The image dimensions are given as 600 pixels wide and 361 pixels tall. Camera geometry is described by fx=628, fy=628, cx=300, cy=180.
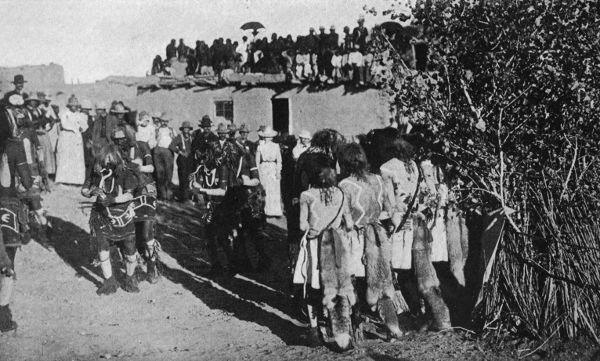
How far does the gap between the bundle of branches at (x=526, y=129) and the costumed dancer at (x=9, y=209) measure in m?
4.23

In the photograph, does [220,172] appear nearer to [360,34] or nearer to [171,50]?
[360,34]

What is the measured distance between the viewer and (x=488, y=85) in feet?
19.9

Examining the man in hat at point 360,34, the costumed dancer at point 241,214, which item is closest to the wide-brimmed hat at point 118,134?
the costumed dancer at point 241,214

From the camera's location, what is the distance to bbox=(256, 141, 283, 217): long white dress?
11724mm

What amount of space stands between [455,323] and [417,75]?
254cm

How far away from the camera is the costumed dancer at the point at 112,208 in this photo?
7.85m

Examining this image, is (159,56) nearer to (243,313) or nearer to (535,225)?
(243,313)

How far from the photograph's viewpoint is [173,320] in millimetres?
7184

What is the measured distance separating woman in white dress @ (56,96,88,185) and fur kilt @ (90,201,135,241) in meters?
6.13

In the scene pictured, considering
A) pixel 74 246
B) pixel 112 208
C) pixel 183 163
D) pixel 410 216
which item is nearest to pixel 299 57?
pixel 183 163

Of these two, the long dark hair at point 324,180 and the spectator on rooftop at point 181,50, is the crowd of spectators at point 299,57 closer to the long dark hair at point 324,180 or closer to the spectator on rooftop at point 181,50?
the spectator on rooftop at point 181,50

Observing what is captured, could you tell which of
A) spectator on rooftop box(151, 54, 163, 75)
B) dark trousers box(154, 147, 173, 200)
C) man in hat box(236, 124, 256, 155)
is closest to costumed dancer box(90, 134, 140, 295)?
man in hat box(236, 124, 256, 155)

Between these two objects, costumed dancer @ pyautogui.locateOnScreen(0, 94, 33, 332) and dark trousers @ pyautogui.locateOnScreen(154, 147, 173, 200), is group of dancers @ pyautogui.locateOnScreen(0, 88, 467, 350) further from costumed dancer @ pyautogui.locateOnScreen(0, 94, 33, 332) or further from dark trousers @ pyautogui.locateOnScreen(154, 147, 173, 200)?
dark trousers @ pyautogui.locateOnScreen(154, 147, 173, 200)

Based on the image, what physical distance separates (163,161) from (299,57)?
625 cm
